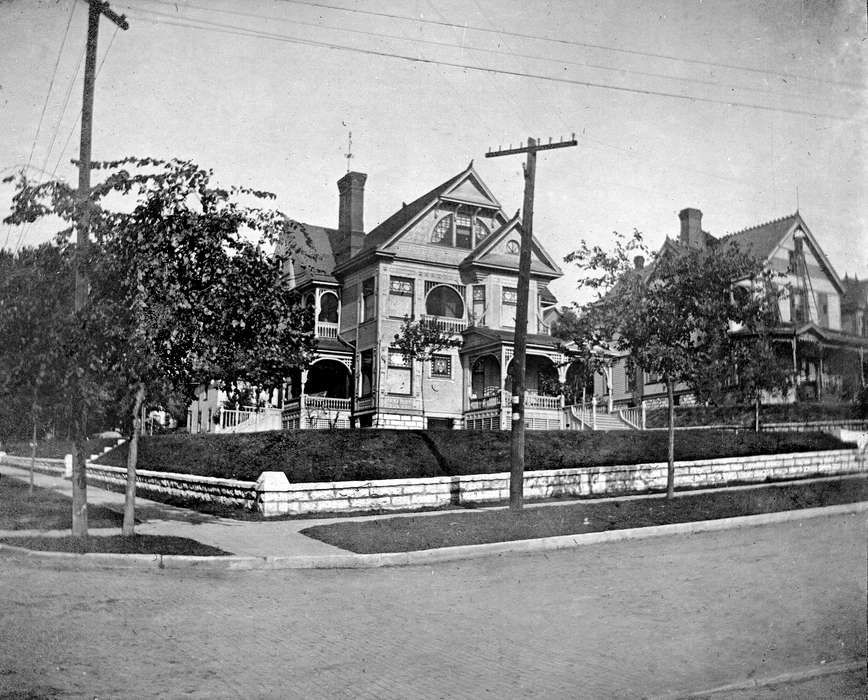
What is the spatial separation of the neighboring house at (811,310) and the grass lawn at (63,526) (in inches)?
353

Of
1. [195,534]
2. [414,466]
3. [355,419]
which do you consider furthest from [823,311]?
[355,419]

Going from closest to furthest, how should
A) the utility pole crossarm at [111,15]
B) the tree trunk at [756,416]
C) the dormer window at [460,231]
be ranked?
1. the utility pole crossarm at [111,15]
2. the tree trunk at [756,416]
3. the dormer window at [460,231]

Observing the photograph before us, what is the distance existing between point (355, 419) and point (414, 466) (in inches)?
454

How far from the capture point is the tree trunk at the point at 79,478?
40.6ft

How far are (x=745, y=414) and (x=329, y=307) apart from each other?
15328mm

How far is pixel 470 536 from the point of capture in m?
13.9

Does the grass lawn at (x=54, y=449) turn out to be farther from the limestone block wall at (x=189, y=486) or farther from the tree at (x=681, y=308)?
the tree at (x=681, y=308)

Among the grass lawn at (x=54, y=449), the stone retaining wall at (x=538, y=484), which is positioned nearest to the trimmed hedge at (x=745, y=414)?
the stone retaining wall at (x=538, y=484)

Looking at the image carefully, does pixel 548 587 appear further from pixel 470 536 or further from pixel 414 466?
pixel 414 466

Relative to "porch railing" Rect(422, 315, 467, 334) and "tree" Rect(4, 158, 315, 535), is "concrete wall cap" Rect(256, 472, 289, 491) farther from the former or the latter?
"porch railing" Rect(422, 315, 467, 334)

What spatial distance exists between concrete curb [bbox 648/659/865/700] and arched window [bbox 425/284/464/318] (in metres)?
24.5

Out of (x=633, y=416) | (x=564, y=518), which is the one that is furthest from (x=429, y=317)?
(x=564, y=518)

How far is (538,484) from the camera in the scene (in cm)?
1955

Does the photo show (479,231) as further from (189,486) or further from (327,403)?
(189,486)
